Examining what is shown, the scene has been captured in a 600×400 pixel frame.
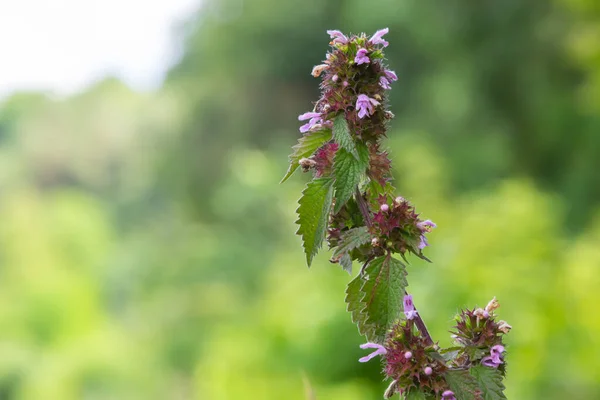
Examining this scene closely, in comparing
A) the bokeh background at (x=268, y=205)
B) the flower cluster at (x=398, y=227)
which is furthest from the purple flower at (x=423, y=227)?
the bokeh background at (x=268, y=205)

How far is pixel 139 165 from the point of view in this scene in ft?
13.0

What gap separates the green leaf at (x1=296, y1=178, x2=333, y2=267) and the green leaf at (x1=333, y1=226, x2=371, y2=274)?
0.05 ft

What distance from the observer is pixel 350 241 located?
0.35 metres

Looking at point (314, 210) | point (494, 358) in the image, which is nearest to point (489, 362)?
point (494, 358)

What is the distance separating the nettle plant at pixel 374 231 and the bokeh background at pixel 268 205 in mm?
1128

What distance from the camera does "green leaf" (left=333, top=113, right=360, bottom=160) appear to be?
0.34m

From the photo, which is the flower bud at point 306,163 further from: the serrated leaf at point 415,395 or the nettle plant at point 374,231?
the serrated leaf at point 415,395

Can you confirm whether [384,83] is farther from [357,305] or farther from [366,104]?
[357,305]

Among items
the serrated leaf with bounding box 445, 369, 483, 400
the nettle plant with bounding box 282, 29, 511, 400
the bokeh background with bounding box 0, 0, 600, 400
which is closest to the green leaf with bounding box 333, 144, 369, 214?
the nettle plant with bounding box 282, 29, 511, 400

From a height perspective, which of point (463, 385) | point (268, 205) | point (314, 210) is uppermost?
point (268, 205)

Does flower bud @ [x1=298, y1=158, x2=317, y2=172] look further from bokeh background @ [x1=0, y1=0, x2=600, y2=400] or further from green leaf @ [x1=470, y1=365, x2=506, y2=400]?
bokeh background @ [x1=0, y1=0, x2=600, y2=400]

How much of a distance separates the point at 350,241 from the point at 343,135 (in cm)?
6

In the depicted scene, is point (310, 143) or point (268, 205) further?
point (268, 205)

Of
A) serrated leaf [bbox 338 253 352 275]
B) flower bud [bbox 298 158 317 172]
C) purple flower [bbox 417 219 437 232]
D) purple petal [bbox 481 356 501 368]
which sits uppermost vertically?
flower bud [bbox 298 158 317 172]
